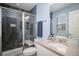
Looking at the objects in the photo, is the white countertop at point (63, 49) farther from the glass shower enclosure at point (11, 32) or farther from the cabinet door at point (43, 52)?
the glass shower enclosure at point (11, 32)

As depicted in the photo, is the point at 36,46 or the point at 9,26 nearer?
the point at 9,26

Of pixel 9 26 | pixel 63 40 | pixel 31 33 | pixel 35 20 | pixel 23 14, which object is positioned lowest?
pixel 63 40

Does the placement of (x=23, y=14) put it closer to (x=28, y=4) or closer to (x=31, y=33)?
(x=28, y=4)

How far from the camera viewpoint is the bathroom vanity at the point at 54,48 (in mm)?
1477

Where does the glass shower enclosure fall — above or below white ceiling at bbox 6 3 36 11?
A: below

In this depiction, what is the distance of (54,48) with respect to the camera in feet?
5.10

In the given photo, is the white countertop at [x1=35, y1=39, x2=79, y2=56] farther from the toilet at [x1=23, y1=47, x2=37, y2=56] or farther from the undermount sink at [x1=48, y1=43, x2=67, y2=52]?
the toilet at [x1=23, y1=47, x2=37, y2=56]

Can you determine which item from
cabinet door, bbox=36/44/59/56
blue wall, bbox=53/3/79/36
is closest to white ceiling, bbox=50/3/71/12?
blue wall, bbox=53/3/79/36

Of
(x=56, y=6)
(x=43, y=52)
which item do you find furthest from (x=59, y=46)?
(x=56, y=6)

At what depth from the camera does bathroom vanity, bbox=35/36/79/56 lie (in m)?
1.48

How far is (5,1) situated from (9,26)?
436 mm

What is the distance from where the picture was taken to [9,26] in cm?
157

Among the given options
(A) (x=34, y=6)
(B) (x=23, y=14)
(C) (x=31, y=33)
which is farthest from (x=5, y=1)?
(C) (x=31, y=33)

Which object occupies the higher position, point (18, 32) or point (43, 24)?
point (43, 24)
